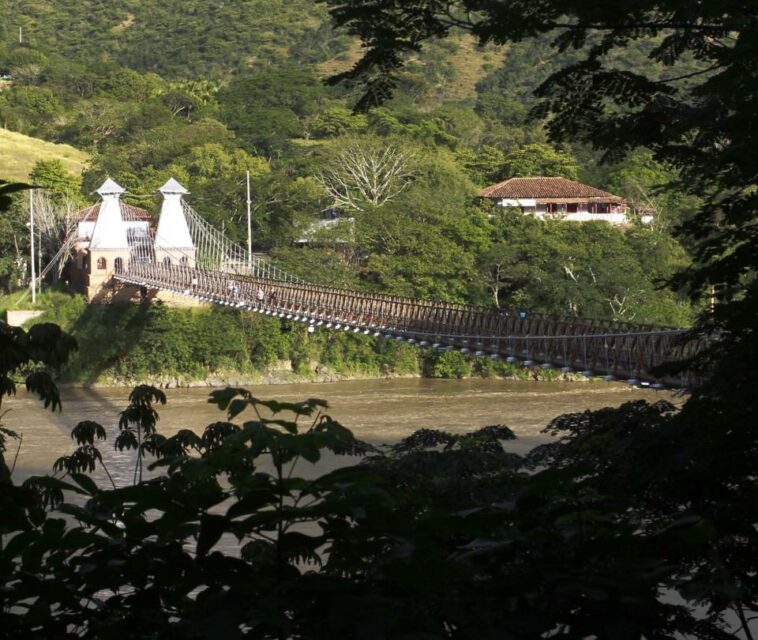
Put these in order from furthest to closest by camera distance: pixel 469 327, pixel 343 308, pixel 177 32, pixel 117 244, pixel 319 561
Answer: pixel 177 32 < pixel 117 244 < pixel 343 308 < pixel 469 327 < pixel 319 561

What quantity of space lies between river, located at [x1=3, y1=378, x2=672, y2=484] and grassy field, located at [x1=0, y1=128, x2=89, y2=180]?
48.0 ft

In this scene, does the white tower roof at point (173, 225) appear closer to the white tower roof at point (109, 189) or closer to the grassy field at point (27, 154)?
the white tower roof at point (109, 189)

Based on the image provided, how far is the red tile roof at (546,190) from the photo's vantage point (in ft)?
109

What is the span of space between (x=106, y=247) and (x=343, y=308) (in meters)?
11.6

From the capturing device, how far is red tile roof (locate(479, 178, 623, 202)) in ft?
109

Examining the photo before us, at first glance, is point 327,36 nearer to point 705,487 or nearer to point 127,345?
point 127,345

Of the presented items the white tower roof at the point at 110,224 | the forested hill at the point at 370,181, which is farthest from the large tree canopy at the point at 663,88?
the white tower roof at the point at 110,224

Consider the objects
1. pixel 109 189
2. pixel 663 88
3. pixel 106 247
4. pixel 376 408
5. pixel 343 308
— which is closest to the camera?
pixel 663 88

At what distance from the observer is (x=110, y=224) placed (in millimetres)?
→ 30156

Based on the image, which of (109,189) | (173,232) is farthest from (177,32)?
(173,232)

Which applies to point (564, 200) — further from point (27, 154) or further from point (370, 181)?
point (27, 154)

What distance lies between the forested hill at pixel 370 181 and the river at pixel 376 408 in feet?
9.45

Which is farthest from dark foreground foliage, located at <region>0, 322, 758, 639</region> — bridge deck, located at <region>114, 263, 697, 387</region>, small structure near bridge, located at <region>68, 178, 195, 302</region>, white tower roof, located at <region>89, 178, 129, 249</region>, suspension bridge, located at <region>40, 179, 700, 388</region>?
white tower roof, located at <region>89, 178, 129, 249</region>

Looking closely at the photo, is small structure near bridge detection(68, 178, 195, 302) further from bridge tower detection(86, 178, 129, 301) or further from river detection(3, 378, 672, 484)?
river detection(3, 378, 672, 484)
